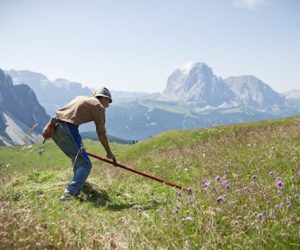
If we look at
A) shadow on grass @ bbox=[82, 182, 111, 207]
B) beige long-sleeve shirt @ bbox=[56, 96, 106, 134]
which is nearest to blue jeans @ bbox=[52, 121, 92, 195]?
beige long-sleeve shirt @ bbox=[56, 96, 106, 134]

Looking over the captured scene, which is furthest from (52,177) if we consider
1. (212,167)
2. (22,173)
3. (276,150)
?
(276,150)

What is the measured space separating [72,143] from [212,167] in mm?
3550

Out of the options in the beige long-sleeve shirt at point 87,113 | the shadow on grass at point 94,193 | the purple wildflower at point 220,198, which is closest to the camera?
the purple wildflower at point 220,198

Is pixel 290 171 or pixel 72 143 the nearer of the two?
pixel 290 171

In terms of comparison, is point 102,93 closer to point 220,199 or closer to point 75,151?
point 75,151

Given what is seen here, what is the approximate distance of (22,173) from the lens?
14.9 meters

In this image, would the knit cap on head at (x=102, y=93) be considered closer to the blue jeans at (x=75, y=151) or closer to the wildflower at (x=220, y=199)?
the blue jeans at (x=75, y=151)

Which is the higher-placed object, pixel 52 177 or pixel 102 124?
pixel 102 124

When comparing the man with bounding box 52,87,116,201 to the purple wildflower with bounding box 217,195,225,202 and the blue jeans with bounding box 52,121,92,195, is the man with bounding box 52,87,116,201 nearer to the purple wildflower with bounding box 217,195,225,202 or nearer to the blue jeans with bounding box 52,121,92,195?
the blue jeans with bounding box 52,121,92,195

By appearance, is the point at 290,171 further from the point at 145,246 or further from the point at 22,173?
the point at 22,173

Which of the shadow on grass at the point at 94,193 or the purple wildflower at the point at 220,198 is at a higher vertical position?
the purple wildflower at the point at 220,198

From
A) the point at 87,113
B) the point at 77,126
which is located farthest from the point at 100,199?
the point at 87,113

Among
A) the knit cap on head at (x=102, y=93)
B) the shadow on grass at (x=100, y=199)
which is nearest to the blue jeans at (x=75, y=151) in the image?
the shadow on grass at (x=100, y=199)

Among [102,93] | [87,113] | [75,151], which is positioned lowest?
[75,151]
